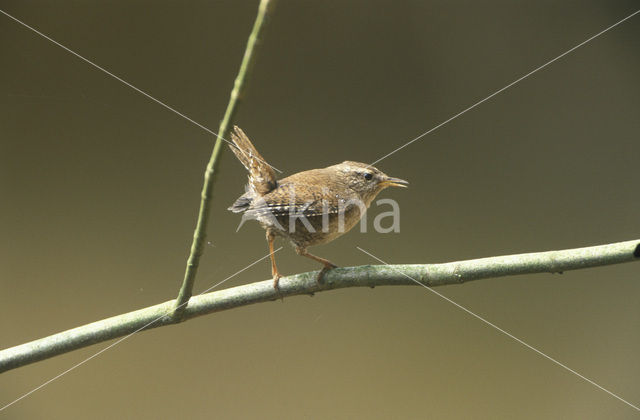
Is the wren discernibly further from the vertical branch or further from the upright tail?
the vertical branch

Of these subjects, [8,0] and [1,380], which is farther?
[1,380]

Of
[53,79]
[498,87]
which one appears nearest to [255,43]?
[53,79]

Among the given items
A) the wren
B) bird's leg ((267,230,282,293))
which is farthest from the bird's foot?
bird's leg ((267,230,282,293))

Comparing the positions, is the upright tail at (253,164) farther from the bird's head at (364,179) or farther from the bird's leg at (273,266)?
the bird's head at (364,179)

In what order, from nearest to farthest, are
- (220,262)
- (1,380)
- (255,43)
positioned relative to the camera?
1. (255,43)
2. (220,262)
3. (1,380)

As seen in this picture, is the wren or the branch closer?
the branch

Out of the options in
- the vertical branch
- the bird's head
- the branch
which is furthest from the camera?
the bird's head

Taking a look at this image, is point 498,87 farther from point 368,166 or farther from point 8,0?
point 8,0
